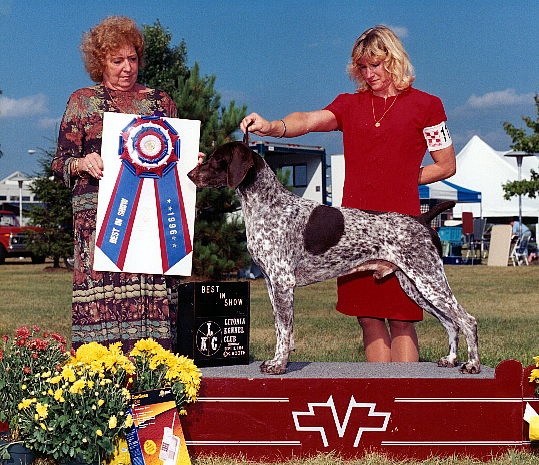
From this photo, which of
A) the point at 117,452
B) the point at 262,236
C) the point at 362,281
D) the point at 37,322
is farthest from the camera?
the point at 37,322

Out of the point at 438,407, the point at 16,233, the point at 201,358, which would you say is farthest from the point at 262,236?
the point at 16,233

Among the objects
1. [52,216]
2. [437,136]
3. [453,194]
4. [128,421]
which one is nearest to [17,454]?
[128,421]

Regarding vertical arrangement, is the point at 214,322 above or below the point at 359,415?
above

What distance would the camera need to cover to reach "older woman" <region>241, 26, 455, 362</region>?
3.32 m

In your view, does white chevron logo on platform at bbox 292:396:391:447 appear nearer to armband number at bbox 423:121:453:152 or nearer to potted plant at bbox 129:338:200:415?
potted plant at bbox 129:338:200:415

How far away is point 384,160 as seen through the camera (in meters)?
3.41

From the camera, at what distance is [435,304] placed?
3105mm

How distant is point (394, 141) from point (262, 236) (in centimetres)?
98

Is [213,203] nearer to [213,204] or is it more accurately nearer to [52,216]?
[213,204]

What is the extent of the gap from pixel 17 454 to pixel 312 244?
5.46 feet

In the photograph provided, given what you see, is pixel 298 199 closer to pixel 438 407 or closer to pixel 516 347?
pixel 438 407

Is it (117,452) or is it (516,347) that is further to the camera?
(516,347)

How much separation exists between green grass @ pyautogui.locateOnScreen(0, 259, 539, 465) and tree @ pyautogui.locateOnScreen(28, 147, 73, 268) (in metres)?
4.52

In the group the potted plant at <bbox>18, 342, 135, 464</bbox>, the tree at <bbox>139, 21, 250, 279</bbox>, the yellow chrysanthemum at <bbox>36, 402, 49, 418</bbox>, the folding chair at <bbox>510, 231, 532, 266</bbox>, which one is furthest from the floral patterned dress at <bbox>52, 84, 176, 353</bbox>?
the folding chair at <bbox>510, 231, 532, 266</bbox>
